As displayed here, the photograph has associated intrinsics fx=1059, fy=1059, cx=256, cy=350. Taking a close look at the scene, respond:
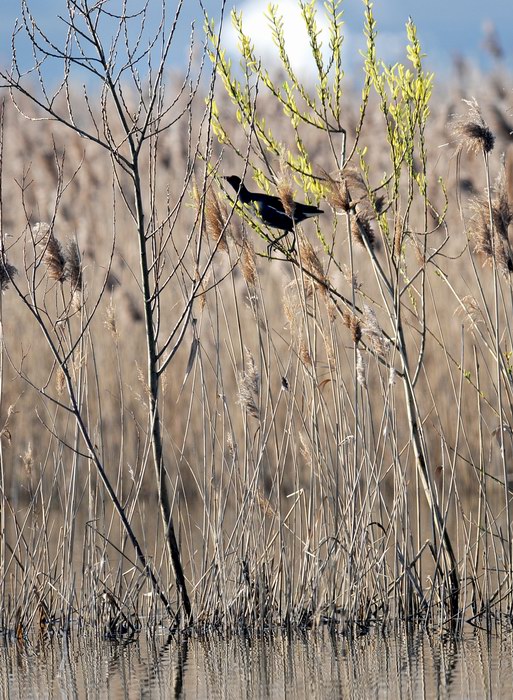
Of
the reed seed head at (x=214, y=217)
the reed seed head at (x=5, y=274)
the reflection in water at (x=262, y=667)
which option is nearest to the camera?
the reflection in water at (x=262, y=667)

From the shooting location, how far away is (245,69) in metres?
4.14

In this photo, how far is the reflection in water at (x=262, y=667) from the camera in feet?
11.2

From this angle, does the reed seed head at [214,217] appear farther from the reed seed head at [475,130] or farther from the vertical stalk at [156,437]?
the reed seed head at [475,130]

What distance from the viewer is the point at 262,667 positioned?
12.2 ft

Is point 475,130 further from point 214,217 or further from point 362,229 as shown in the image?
point 214,217

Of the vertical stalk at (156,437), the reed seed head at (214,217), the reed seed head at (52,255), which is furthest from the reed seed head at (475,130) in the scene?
the reed seed head at (52,255)

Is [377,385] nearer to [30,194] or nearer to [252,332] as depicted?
[252,332]

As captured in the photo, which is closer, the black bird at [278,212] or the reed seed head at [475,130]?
the reed seed head at [475,130]

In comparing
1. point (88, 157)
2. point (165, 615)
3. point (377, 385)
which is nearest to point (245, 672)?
point (165, 615)

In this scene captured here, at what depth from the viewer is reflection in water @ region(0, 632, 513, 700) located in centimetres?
340

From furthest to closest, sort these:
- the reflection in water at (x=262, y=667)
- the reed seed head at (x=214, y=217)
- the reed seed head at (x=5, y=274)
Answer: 1. the reed seed head at (x=5, y=274)
2. the reed seed head at (x=214, y=217)
3. the reflection in water at (x=262, y=667)

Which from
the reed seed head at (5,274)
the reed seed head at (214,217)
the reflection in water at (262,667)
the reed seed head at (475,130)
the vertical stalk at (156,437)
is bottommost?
the reflection in water at (262,667)

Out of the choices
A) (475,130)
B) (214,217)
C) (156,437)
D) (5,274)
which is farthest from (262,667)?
(475,130)

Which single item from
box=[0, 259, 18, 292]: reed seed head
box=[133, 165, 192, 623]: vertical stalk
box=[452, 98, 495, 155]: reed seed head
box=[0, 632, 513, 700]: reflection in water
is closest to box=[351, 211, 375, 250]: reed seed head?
box=[452, 98, 495, 155]: reed seed head
